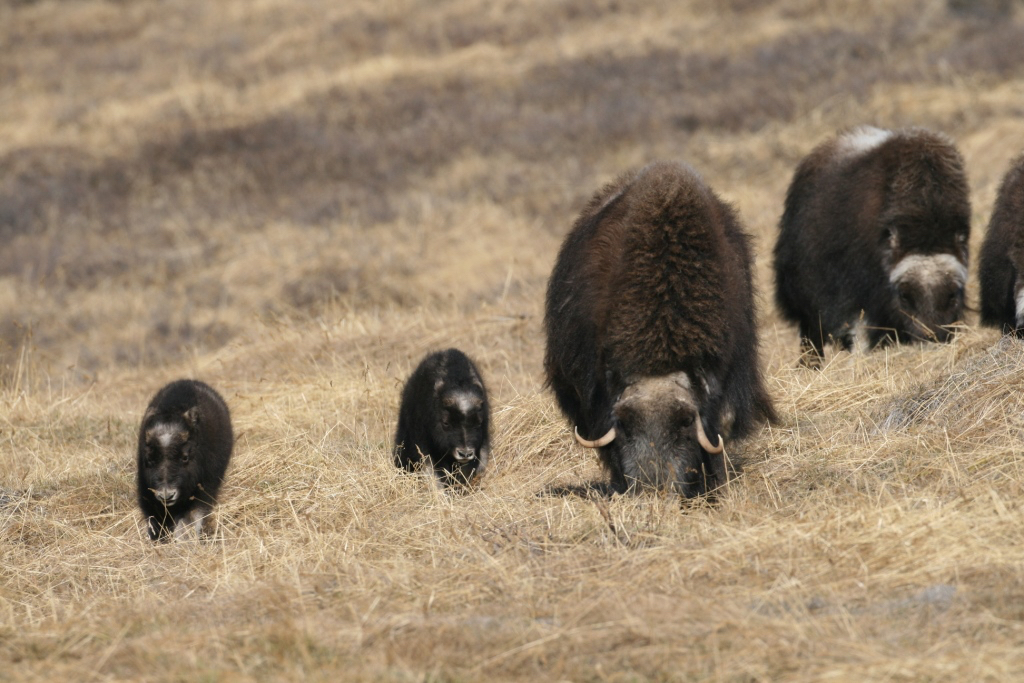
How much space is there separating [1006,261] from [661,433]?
13.0 ft

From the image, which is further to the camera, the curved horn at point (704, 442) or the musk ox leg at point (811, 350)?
the musk ox leg at point (811, 350)

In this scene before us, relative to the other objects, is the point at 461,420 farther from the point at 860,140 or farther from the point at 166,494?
the point at 860,140

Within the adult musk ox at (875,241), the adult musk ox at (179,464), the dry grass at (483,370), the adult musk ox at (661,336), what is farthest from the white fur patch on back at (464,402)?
the adult musk ox at (875,241)

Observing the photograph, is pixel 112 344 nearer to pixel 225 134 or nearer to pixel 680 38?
pixel 225 134

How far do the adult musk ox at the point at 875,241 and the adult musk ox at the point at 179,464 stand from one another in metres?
5.18

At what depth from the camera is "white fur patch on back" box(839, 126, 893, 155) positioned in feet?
37.2

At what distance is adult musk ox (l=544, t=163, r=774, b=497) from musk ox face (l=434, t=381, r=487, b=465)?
102cm

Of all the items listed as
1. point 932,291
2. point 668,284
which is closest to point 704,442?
point 668,284

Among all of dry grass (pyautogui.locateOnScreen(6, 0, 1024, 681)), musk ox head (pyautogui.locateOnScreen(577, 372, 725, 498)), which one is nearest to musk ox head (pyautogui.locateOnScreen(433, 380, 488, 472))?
dry grass (pyautogui.locateOnScreen(6, 0, 1024, 681))

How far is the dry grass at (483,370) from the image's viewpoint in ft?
16.3

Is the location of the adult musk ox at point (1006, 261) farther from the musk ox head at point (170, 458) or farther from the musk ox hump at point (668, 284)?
the musk ox head at point (170, 458)

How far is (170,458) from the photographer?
794 cm

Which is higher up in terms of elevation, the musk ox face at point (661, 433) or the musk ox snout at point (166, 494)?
the musk ox face at point (661, 433)

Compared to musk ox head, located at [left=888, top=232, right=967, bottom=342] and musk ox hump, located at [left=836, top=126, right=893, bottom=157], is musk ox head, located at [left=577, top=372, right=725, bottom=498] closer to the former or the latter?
musk ox head, located at [left=888, top=232, right=967, bottom=342]
